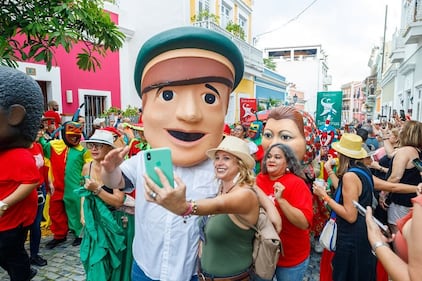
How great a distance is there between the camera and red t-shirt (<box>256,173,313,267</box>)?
7.18 feet

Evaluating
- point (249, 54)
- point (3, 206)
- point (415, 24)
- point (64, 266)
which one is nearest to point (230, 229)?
point (3, 206)

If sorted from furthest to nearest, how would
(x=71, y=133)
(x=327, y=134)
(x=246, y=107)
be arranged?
(x=246, y=107)
(x=327, y=134)
(x=71, y=133)

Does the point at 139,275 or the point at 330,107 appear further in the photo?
the point at 330,107

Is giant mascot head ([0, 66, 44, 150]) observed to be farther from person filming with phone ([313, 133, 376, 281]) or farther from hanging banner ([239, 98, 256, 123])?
hanging banner ([239, 98, 256, 123])

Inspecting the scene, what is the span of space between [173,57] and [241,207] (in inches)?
39.9

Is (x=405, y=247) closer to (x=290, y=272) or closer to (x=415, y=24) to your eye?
(x=290, y=272)

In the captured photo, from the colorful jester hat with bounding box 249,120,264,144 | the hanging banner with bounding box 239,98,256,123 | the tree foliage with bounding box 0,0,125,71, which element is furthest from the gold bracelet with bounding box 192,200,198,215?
the hanging banner with bounding box 239,98,256,123

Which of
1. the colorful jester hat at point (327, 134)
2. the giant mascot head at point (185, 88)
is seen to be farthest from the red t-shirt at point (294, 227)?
the colorful jester hat at point (327, 134)

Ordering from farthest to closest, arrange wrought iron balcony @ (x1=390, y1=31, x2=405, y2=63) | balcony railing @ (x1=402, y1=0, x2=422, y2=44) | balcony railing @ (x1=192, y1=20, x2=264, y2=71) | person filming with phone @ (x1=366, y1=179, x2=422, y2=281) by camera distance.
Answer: wrought iron balcony @ (x1=390, y1=31, x2=405, y2=63) < balcony railing @ (x1=192, y1=20, x2=264, y2=71) < balcony railing @ (x1=402, y1=0, x2=422, y2=44) < person filming with phone @ (x1=366, y1=179, x2=422, y2=281)

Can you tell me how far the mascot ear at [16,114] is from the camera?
7.92 feet

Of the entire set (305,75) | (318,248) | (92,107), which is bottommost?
(318,248)

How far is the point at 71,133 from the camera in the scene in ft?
12.8

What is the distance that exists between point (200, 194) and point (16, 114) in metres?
1.59

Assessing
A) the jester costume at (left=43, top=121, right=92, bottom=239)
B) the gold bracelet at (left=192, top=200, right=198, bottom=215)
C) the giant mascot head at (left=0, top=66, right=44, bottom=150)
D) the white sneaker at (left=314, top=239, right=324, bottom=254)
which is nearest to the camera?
the gold bracelet at (left=192, top=200, right=198, bottom=215)
